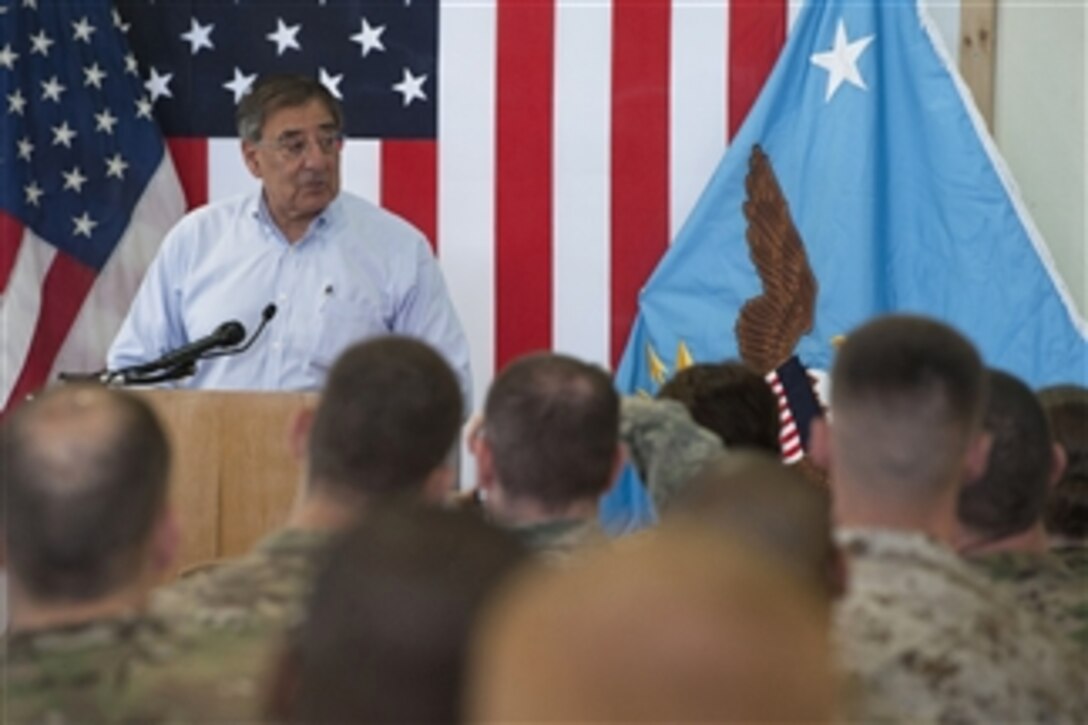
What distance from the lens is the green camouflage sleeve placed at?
10.2ft

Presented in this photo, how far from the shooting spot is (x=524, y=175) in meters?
5.96

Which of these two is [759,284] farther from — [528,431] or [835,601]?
[835,601]

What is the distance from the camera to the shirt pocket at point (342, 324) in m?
5.04

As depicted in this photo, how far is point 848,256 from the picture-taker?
5.66m

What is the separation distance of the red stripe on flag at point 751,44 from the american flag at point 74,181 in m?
1.67

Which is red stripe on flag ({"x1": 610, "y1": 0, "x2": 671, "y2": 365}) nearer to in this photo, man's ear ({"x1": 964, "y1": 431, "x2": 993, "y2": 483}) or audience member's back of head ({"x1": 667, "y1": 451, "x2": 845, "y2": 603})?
man's ear ({"x1": 964, "y1": 431, "x2": 993, "y2": 483})

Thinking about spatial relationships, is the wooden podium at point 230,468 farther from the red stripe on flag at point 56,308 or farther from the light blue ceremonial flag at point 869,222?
the red stripe on flag at point 56,308

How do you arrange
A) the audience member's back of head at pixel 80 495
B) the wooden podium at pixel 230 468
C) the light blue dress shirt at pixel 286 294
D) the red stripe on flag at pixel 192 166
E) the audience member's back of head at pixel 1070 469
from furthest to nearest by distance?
the red stripe on flag at pixel 192 166 < the light blue dress shirt at pixel 286 294 < the wooden podium at pixel 230 468 < the audience member's back of head at pixel 1070 469 < the audience member's back of head at pixel 80 495

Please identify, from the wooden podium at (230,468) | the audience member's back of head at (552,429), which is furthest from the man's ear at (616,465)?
the wooden podium at (230,468)

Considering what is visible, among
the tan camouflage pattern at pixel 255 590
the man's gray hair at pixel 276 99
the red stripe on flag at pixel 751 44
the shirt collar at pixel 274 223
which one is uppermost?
the red stripe on flag at pixel 751 44

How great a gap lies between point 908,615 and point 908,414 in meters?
0.34

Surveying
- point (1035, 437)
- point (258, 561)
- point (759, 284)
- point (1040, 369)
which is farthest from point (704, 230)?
point (258, 561)

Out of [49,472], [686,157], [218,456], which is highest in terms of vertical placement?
[686,157]

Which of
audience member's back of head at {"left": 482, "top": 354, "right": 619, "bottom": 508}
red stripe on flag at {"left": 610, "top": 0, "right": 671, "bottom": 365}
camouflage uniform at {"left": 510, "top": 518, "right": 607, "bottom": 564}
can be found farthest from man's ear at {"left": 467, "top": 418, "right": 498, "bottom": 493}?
red stripe on flag at {"left": 610, "top": 0, "right": 671, "bottom": 365}
